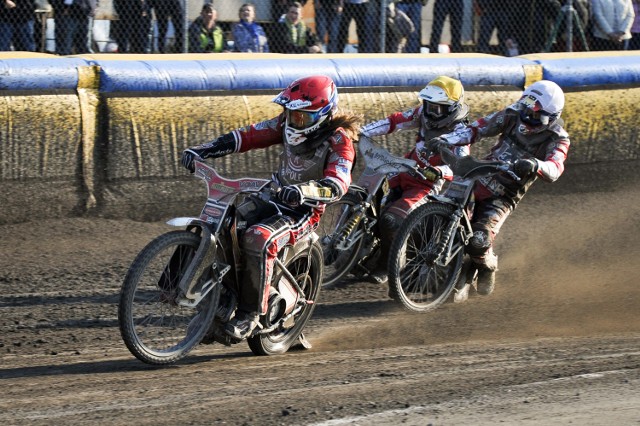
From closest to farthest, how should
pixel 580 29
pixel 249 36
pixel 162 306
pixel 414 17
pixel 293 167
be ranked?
pixel 162 306
pixel 293 167
pixel 249 36
pixel 414 17
pixel 580 29

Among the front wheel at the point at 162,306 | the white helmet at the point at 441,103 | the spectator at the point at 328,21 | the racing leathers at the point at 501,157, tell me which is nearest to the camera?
the front wheel at the point at 162,306

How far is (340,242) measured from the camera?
8.72 metres

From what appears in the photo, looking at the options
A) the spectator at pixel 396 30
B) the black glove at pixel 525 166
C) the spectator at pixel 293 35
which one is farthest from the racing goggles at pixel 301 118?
the spectator at pixel 396 30

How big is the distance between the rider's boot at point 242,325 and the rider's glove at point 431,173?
243cm

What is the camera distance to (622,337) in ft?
24.9

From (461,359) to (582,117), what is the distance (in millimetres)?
6954

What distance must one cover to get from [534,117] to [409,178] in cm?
120

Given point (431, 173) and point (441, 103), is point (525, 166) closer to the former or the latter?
point (431, 173)

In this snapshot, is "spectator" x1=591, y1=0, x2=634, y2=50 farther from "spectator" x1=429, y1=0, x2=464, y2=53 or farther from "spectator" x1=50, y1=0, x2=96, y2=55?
"spectator" x1=50, y1=0, x2=96, y2=55

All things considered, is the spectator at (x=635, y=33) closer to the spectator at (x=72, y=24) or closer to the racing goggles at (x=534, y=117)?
the racing goggles at (x=534, y=117)

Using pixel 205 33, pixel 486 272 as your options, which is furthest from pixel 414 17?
pixel 486 272

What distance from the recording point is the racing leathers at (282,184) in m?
6.43

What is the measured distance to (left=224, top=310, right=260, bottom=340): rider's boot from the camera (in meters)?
6.47

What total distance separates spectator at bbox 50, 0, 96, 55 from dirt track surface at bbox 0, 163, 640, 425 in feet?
6.70
